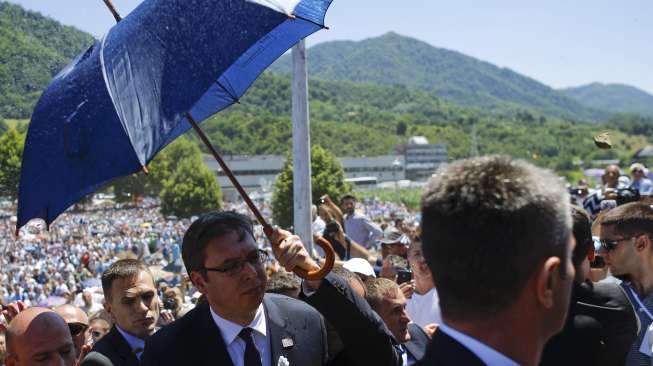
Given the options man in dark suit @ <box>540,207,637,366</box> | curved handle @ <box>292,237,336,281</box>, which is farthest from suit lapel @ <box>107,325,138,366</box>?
man in dark suit @ <box>540,207,637,366</box>

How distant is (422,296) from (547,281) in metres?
3.01

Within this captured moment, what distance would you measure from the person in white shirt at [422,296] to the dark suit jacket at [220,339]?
150 centimetres

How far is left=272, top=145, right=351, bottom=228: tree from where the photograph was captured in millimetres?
59719

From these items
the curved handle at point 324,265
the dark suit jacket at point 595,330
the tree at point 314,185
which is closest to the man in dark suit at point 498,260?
the dark suit jacket at point 595,330

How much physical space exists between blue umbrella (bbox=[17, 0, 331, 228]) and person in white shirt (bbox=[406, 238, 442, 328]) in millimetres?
1915

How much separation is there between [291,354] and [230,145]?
16529 centimetres

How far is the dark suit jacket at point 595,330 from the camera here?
2502 mm

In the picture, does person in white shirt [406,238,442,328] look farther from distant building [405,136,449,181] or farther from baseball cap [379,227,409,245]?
distant building [405,136,449,181]

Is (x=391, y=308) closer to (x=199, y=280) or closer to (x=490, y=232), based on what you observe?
(x=199, y=280)

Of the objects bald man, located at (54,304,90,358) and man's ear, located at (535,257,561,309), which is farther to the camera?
bald man, located at (54,304,90,358)

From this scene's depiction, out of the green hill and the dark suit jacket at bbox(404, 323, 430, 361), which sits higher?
the green hill

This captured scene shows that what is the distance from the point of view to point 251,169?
13038 cm

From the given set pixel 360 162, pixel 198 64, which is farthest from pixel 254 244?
pixel 360 162

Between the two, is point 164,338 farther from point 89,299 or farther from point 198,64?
point 89,299
